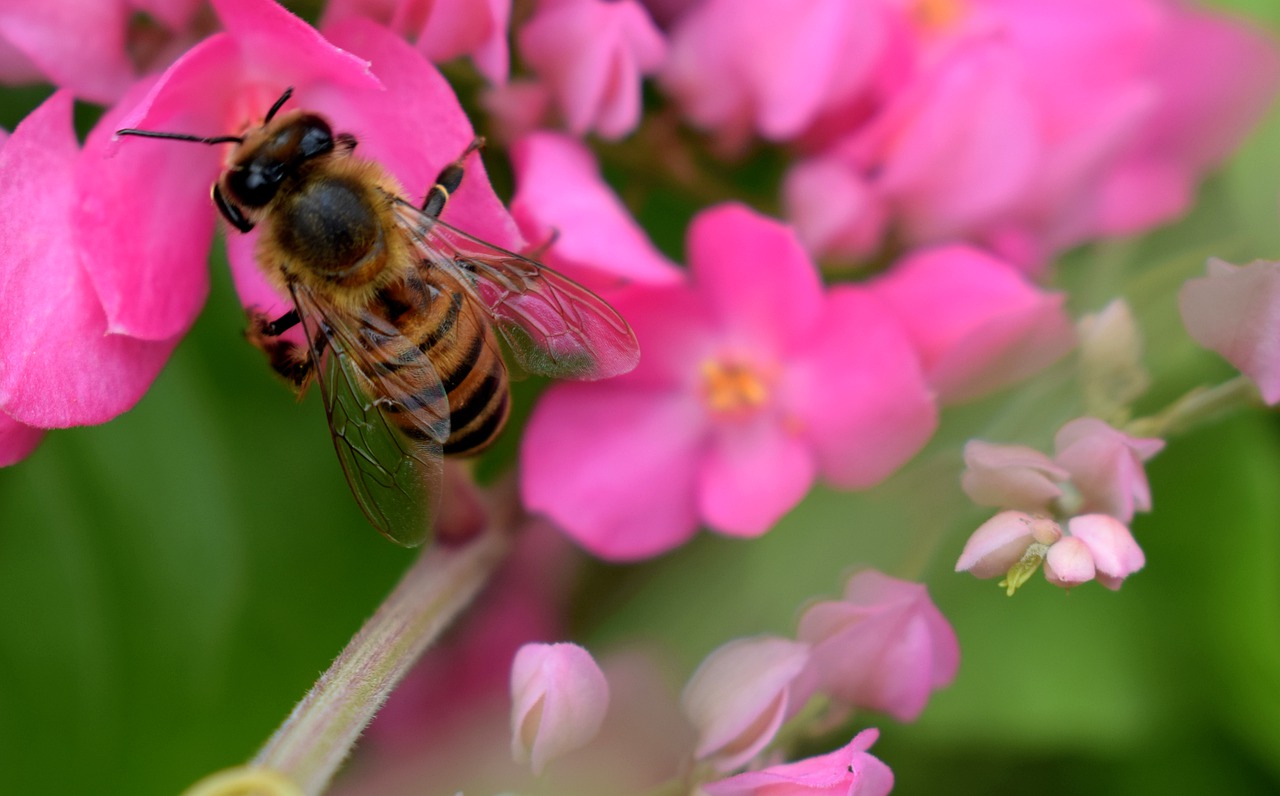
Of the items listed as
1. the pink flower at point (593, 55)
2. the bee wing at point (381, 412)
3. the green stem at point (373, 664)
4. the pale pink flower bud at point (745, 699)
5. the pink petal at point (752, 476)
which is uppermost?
the pink flower at point (593, 55)

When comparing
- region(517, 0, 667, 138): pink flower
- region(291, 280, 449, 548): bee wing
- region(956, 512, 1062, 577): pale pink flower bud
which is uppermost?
region(517, 0, 667, 138): pink flower

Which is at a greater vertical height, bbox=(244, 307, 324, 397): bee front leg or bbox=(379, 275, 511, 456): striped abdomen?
bbox=(244, 307, 324, 397): bee front leg

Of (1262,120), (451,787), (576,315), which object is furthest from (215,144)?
(1262,120)

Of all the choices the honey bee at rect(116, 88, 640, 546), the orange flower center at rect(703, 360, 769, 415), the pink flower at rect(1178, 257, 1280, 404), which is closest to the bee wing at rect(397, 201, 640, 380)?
the honey bee at rect(116, 88, 640, 546)

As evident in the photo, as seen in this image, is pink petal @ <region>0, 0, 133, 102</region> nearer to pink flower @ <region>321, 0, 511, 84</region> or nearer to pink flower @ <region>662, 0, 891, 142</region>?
pink flower @ <region>321, 0, 511, 84</region>

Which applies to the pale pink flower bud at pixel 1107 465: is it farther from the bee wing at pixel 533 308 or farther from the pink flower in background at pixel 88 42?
the pink flower in background at pixel 88 42

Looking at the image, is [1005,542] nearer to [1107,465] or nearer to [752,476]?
[1107,465]

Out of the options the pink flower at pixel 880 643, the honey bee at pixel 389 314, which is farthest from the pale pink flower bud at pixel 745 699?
the honey bee at pixel 389 314
